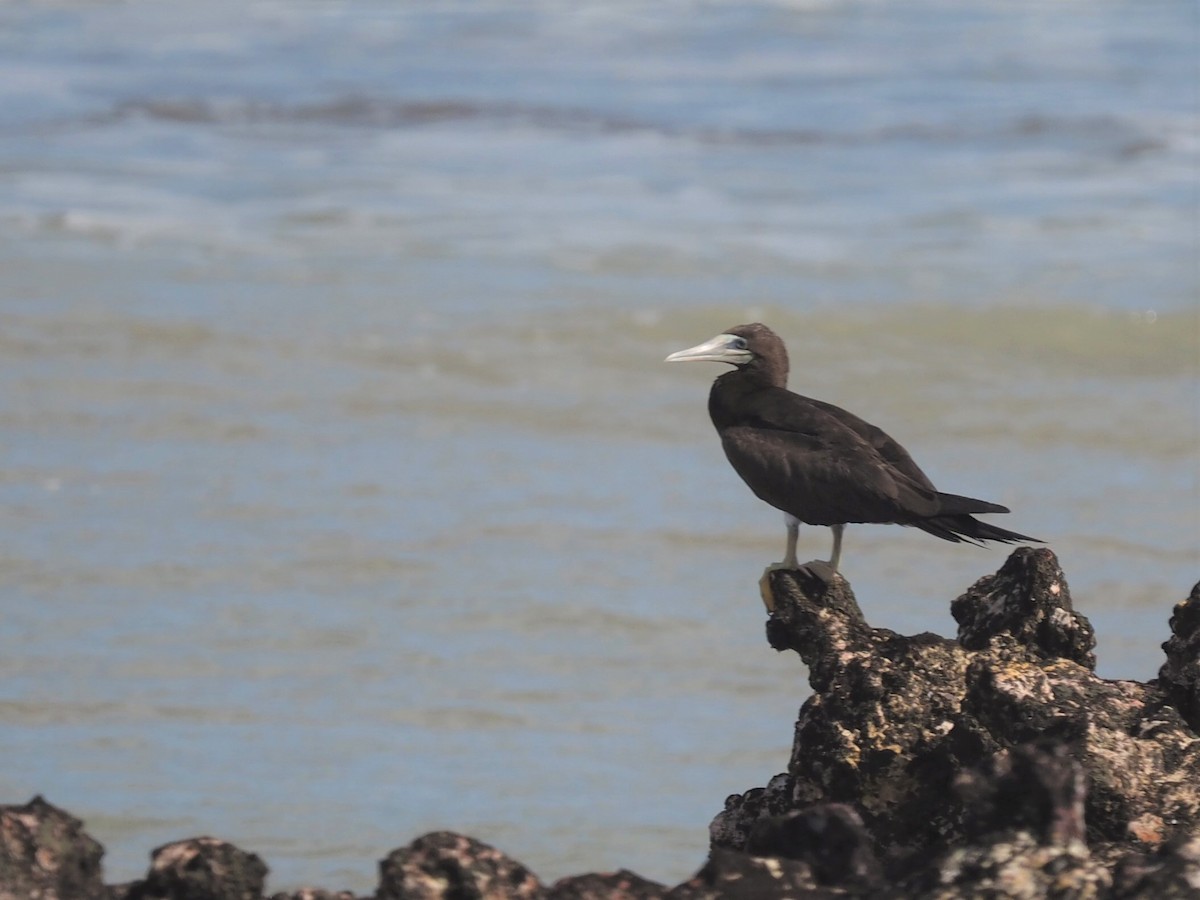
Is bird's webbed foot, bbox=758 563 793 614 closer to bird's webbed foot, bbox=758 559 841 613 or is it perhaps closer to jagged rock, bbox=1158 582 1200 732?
bird's webbed foot, bbox=758 559 841 613

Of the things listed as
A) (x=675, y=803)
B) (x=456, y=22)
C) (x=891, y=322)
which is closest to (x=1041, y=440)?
(x=891, y=322)

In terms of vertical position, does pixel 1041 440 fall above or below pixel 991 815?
above

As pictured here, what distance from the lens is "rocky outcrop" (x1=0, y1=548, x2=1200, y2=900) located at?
4.84 m

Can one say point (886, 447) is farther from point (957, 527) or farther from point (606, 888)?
point (606, 888)

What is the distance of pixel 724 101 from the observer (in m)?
35.1

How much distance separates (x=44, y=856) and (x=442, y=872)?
850 millimetres

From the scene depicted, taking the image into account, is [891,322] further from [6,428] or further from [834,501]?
[834,501]

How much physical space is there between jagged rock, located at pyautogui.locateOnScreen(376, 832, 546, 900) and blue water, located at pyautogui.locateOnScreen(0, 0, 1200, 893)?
14.7 ft

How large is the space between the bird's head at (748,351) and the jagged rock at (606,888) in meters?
3.20

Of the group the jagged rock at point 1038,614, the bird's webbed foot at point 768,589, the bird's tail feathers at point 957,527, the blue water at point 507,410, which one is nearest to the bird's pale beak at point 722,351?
the bird's tail feathers at point 957,527

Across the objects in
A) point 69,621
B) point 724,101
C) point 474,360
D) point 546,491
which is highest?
point 724,101


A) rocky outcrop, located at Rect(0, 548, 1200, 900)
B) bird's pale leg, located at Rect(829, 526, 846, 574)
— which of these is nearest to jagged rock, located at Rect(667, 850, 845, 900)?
rocky outcrop, located at Rect(0, 548, 1200, 900)

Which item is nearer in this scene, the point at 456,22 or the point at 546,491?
the point at 546,491

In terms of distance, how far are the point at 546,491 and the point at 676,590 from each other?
2108 millimetres
